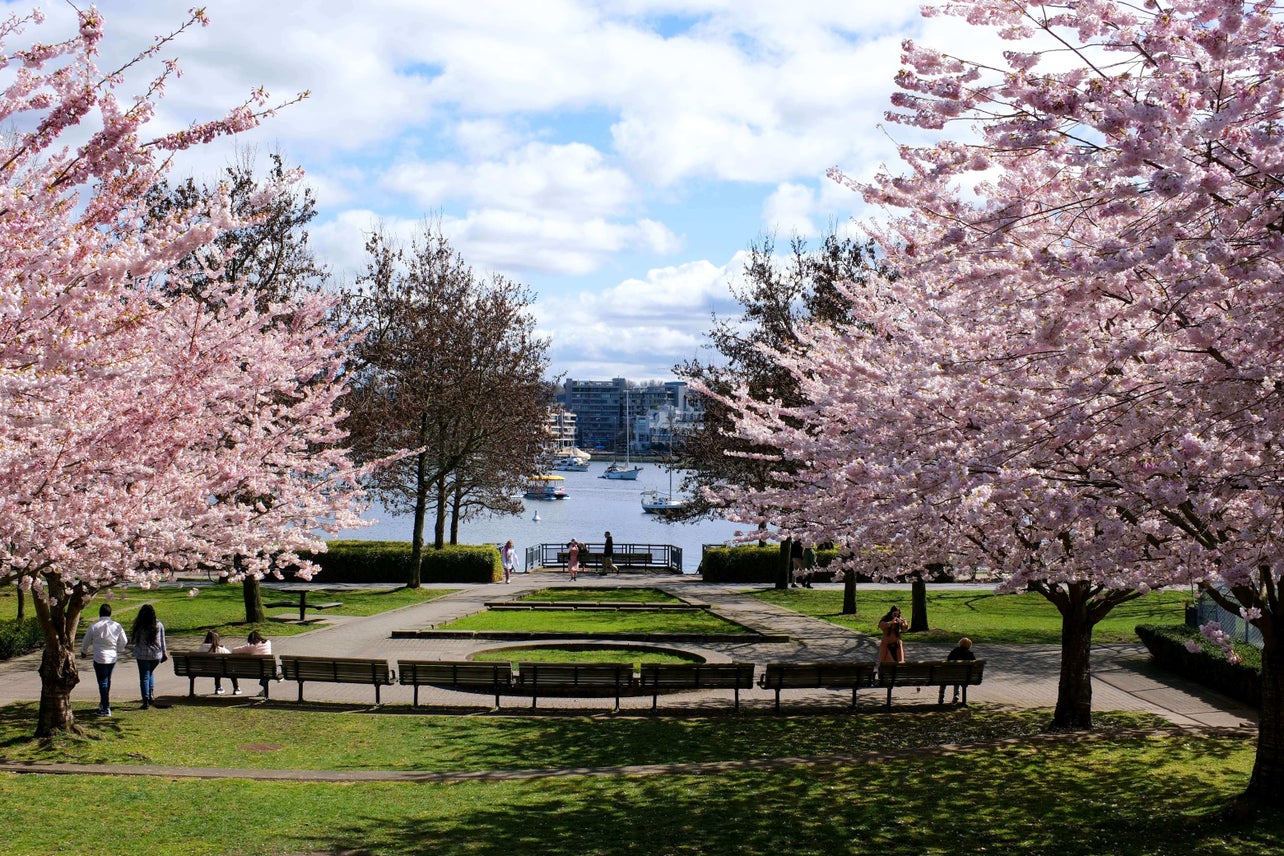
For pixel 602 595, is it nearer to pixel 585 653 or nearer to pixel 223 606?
pixel 223 606

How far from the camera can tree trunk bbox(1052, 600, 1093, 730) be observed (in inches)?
561

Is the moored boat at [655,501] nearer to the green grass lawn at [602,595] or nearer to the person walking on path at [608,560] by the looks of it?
the person walking on path at [608,560]

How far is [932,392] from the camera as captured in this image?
1109cm

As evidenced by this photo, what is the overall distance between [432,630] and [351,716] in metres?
6.94

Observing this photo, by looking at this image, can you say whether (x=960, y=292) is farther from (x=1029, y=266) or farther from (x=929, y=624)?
(x=929, y=624)

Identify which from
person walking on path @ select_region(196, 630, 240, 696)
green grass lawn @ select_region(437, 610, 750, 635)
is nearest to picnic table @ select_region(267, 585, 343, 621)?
green grass lawn @ select_region(437, 610, 750, 635)

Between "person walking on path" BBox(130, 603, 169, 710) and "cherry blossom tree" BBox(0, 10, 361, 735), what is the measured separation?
122 cm

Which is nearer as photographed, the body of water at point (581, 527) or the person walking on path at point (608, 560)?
the person walking on path at point (608, 560)

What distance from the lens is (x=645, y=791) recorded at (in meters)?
11.1

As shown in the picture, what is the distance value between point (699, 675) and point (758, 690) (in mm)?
2314

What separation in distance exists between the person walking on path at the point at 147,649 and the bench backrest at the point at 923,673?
1056 cm

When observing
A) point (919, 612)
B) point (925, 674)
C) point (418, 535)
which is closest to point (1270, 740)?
point (925, 674)

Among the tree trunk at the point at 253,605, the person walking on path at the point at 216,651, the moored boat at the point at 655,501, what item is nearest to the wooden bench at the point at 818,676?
the person walking on path at the point at 216,651

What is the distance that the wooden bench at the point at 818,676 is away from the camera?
1589cm
